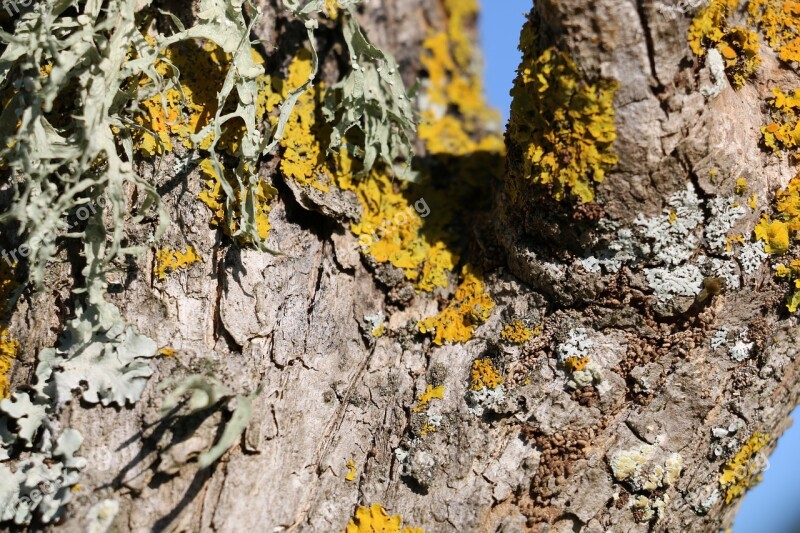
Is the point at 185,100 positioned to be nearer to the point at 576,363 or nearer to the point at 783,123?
the point at 576,363

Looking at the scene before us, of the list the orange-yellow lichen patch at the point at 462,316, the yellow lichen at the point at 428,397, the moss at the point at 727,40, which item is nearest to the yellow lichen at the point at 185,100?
the orange-yellow lichen patch at the point at 462,316

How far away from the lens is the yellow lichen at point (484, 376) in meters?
2.24

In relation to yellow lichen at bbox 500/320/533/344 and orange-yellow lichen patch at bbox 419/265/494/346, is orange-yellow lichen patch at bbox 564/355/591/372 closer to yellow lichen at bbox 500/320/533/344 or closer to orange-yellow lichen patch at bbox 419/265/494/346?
yellow lichen at bbox 500/320/533/344

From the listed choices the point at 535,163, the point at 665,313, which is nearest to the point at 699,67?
the point at 535,163

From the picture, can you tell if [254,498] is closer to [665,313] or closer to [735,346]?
[665,313]

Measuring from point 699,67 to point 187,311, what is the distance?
5.89 feet

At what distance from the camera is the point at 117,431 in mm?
2016

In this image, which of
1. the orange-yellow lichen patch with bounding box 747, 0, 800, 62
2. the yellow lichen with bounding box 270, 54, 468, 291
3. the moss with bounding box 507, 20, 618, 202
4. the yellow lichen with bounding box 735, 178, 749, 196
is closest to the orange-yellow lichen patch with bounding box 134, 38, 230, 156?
the yellow lichen with bounding box 270, 54, 468, 291

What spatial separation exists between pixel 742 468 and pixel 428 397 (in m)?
1.09

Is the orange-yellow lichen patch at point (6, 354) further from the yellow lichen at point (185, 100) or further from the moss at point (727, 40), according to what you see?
the moss at point (727, 40)

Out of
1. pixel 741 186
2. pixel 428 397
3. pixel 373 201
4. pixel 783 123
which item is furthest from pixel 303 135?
pixel 783 123

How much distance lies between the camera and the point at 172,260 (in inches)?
88.1

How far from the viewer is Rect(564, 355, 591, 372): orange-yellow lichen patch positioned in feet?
7.19

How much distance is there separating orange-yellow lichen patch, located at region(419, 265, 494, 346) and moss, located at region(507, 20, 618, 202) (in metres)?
0.47
